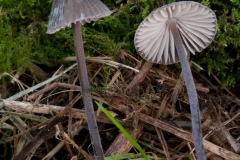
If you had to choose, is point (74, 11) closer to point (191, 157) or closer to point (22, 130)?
point (22, 130)

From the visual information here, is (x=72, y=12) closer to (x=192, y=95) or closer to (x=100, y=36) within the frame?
(x=100, y=36)

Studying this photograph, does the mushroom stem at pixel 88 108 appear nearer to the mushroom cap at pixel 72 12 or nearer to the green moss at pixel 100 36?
the mushroom cap at pixel 72 12

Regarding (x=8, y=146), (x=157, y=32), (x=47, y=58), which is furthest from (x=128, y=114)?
(x=8, y=146)

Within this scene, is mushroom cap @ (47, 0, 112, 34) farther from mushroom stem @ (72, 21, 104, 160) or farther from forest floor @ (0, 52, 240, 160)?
forest floor @ (0, 52, 240, 160)

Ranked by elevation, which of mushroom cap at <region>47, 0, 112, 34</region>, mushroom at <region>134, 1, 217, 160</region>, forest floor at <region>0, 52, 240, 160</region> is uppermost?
mushroom cap at <region>47, 0, 112, 34</region>

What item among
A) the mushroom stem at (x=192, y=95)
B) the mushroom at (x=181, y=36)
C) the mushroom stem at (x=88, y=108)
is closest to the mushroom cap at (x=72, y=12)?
the mushroom stem at (x=88, y=108)

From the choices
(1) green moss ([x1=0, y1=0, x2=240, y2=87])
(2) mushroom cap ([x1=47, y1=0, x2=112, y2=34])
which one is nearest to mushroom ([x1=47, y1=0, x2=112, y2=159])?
(2) mushroom cap ([x1=47, y1=0, x2=112, y2=34])

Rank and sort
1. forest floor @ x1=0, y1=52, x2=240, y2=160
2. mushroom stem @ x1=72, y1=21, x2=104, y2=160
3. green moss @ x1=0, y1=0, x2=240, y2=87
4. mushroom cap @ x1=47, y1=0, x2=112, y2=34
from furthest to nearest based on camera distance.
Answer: green moss @ x1=0, y1=0, x2=240, y2=87 → forest floor @ x1=0, y1=52, x2=240, y2=160 → mushroom stem @ x1=72, y1=21, x2=104, y2=160 → mushroom cap @ x1=47, y1=0, x2=112, y2=34
